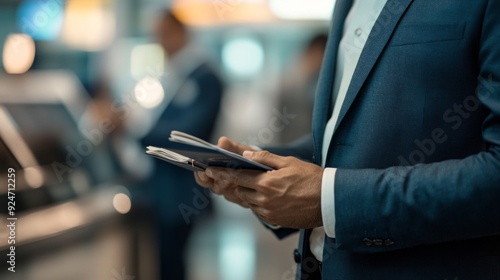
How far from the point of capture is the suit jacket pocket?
3.51ft

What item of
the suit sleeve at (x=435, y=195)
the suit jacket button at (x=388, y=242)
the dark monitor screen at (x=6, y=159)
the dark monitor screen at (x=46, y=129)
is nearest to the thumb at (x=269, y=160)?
the suit sleeve at (x=435, y=195)

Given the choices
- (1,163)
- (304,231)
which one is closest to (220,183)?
(304,231)

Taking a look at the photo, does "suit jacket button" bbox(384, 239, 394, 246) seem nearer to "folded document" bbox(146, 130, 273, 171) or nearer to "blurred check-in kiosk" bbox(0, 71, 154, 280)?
"folded document" bbox(146, 130, 273, 171)

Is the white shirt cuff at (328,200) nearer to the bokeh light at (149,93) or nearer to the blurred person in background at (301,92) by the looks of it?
the blurred person in background at (301,92)

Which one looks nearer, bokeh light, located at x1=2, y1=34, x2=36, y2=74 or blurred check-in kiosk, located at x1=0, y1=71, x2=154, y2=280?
blurred check-in kiosk, located at x1=0, y1=71, x2=154, y2=280

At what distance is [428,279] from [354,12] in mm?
611

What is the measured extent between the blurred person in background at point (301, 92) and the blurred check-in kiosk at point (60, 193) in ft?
5.86

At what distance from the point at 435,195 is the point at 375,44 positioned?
315 millimetres

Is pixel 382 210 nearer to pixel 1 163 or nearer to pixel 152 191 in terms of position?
pixel 1 163

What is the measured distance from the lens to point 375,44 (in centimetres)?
114

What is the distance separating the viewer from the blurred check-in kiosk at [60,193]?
2113mm

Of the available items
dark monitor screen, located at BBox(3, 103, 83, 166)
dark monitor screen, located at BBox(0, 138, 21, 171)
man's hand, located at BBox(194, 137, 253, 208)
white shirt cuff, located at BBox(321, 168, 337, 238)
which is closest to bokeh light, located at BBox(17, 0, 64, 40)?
dark monitor screen, located at BBox(3, 103, 83, 166)

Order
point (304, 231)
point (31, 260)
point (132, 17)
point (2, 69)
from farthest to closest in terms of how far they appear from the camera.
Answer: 1. point (132, 17)
2. point (2, 69)
3. point (31, 260)
4. point (304, 231)

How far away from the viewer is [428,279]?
1.13 m
